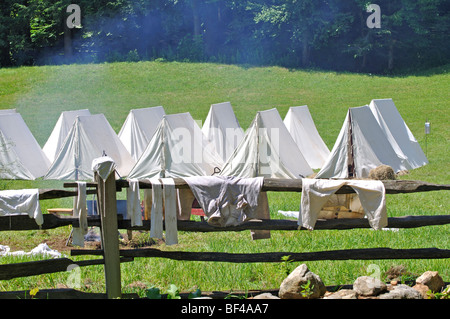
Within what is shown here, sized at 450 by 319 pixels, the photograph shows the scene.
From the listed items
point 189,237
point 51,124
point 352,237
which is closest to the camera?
point 352,237

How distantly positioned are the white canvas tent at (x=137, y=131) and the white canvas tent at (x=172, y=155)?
1.71m

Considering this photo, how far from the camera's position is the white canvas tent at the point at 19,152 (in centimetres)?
1483

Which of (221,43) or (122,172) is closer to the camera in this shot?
(122,172)

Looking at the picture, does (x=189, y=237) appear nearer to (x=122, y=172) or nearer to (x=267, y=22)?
(x=122, y=172)

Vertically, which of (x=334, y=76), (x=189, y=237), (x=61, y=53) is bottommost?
(x=189, y=237)

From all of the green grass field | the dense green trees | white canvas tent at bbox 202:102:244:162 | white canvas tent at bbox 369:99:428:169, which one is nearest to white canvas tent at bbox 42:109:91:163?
the green grass field

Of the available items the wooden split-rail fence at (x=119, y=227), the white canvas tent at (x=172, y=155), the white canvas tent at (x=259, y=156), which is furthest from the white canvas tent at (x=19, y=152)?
the wooden split-rail fence at (x=119, y=227)

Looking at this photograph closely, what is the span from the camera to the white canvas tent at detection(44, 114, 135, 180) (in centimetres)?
1444

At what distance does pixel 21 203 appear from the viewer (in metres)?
4.40

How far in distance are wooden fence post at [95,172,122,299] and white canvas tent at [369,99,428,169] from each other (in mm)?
12829

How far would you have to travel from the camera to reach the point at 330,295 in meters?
4.37

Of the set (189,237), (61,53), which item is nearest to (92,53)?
(61,53)
